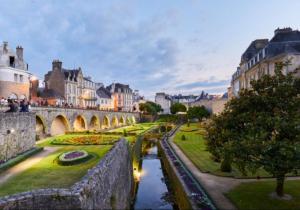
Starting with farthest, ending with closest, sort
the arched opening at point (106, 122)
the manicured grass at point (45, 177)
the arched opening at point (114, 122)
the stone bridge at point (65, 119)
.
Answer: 1. the arched opening at point (114, 122)
2. the arched opening at point (106, 122)
3. the stone bridge at point (65, 119)
4. the manicured grass at point (45, 177)

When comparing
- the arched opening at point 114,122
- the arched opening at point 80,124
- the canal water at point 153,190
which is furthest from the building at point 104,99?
the canal water at point 153,190

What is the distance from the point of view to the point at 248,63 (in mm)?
49250

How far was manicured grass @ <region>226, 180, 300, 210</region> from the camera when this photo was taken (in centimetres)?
1403

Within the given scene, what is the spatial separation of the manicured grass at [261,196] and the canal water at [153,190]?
228 inches

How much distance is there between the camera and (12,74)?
136 feet

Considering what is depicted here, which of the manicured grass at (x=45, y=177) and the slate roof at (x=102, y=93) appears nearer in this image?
the manicured grass at (x=45, y=177)

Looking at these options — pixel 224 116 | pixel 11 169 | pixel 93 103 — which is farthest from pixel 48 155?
pixel 93 103

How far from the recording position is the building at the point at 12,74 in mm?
40469

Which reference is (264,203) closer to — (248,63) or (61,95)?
(248,63)

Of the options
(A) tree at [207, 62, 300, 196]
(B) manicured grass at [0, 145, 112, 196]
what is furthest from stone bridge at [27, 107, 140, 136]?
(A) tree at [207, 62, 300, 196]

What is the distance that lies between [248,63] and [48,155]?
3748cm

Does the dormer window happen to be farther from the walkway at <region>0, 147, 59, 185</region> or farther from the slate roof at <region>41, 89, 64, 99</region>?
the slate roof at <region>41, 89, 64, 99</region>

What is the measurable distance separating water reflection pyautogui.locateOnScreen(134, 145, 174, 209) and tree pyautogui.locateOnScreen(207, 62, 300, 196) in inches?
291

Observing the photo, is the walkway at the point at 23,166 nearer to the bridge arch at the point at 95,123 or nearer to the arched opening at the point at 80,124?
the arched opening at the point at 80,124
